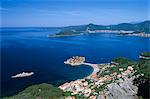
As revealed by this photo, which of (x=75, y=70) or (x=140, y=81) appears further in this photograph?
(x=75, y=70)

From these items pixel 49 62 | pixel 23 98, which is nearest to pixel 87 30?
pixel 49 62

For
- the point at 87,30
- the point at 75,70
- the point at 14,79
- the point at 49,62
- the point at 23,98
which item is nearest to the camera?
the point at 23,98

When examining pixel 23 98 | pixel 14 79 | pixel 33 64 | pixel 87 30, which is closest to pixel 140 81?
pixel 23 98

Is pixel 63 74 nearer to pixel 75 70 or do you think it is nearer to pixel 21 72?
pixel 75 70

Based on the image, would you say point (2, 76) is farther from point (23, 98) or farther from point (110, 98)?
point (110, 98)

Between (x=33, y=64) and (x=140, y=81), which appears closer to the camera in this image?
(x=140, y=81)

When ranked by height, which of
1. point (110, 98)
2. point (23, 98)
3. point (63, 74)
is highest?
point (110, 98)

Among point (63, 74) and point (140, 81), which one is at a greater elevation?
point (140, 81)

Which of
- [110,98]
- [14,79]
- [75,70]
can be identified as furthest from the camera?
[75,70]

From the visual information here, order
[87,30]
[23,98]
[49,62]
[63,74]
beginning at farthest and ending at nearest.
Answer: [87,30]
[49,62]
[63,74]
[23,98]
